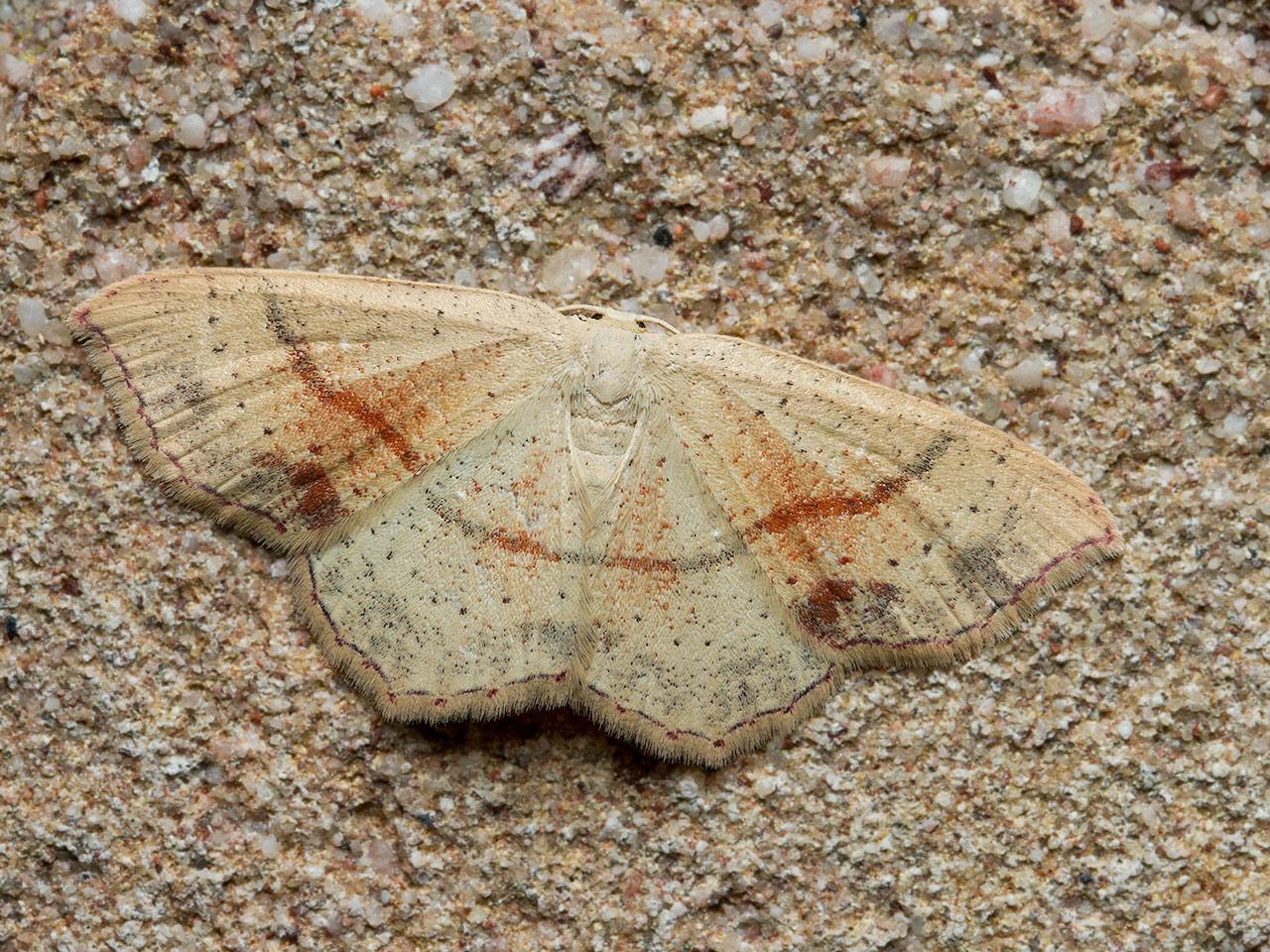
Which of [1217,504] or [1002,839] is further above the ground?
[1217,504]

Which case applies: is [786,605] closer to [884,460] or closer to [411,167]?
[884,460]

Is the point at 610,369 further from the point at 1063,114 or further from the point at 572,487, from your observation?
the point at 1063,114

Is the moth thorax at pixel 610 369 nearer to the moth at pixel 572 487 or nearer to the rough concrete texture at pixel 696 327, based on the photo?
the moth at pixel 572 487

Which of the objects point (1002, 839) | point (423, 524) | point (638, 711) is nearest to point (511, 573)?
point (423, 524)

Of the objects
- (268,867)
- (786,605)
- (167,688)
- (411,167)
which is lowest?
(268,867)

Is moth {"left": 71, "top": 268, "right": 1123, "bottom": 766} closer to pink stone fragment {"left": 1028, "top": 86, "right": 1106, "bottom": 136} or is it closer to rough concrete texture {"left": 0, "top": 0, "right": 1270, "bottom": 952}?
rough concrete texture {"left": 0, "top": 0, "right": 1270, "bottom": 952}

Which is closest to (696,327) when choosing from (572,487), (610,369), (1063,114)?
(610,369)

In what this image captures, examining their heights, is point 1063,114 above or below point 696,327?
above
